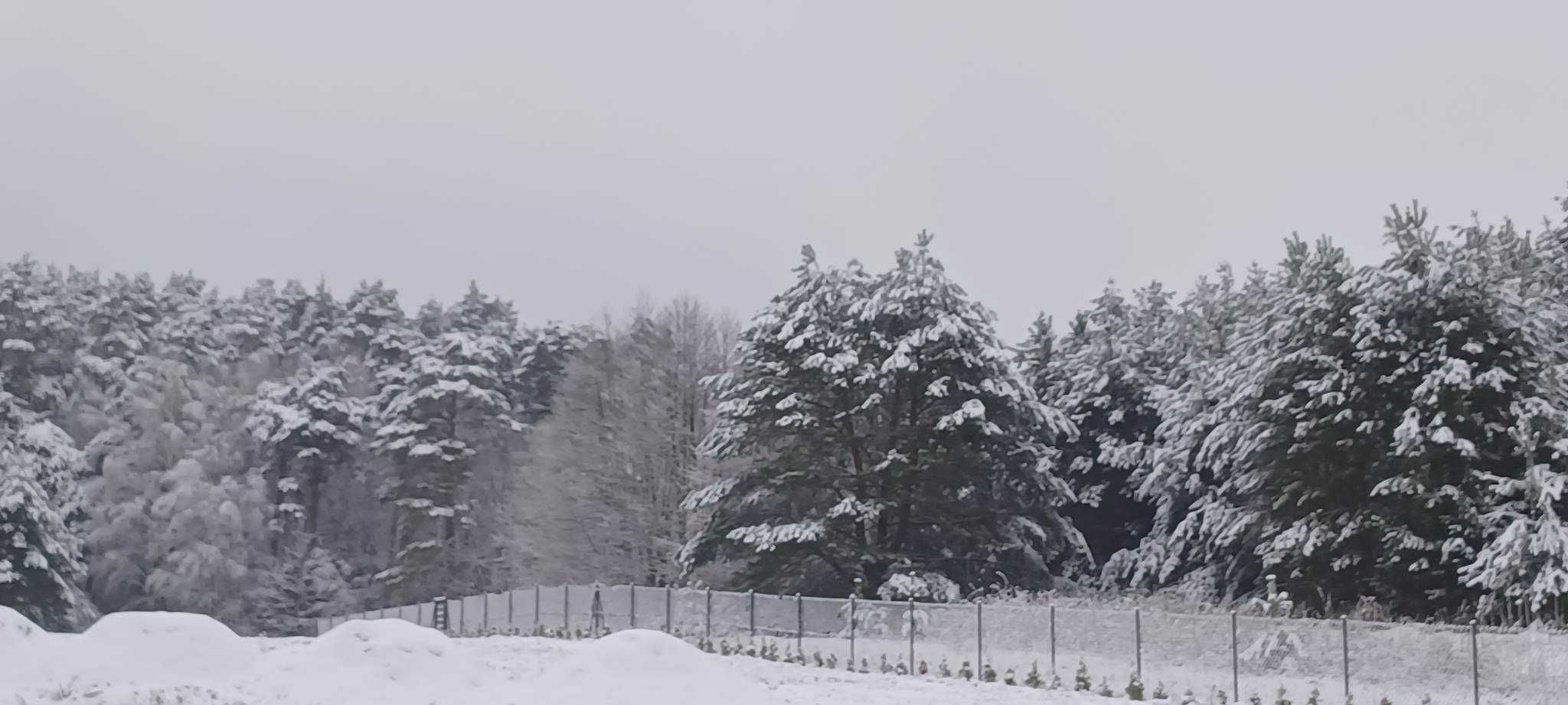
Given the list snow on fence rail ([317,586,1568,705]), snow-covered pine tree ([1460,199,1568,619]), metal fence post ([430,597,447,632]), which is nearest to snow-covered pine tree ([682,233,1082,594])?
snow on fence rail ([317,586,1568,705])

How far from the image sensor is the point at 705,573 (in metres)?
48.7

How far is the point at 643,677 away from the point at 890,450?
22.5 meters

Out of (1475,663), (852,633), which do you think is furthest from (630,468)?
(1475,663)

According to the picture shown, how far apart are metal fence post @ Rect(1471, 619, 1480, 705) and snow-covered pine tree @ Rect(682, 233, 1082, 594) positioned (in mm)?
19230

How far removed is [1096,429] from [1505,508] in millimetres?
17984

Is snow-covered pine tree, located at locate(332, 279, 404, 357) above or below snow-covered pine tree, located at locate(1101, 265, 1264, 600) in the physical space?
above

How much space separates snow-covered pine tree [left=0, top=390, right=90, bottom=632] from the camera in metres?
54.4

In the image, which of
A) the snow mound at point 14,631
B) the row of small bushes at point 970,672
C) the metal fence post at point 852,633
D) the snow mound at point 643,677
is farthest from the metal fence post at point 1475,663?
the snow mound at point 14,631

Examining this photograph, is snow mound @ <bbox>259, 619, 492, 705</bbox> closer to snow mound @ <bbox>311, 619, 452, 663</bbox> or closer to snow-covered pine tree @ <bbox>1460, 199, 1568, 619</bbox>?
snow mound @ <bbox>311, 619, 452, 663</bbox>

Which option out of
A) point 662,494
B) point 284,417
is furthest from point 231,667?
point 284,417

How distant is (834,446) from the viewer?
4347 cm

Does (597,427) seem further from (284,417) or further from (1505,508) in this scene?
(1505,508)

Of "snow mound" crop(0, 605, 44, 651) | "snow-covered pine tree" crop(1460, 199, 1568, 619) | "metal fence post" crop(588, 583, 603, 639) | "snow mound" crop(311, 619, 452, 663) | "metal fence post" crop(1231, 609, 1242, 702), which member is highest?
"snow-covered pine tree" crop(1460, 199, 1568, 619)

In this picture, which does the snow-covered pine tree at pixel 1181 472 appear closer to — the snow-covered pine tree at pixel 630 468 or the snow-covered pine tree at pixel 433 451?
the snow-covered pine tree at pixel 630 468
